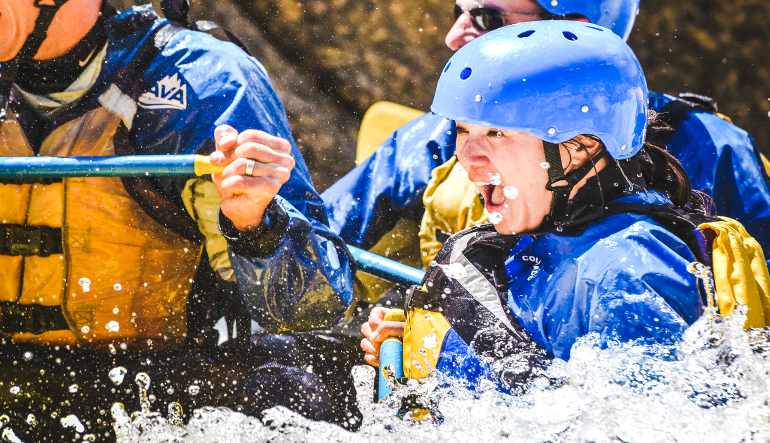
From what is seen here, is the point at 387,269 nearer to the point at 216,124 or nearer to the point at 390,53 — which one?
the point at 216,124

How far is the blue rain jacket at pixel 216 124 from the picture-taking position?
2331mm

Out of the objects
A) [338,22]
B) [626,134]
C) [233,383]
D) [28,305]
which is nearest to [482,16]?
[626,134]

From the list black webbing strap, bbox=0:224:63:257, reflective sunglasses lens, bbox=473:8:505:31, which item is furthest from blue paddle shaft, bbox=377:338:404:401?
reflective sunglasses lens, bbox=473:8:505:31

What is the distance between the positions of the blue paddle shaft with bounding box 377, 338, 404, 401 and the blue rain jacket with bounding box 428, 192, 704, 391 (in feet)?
0.46

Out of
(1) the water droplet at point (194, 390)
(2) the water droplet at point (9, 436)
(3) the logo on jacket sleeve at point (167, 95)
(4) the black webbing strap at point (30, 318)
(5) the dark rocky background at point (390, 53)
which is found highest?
(3) the logo on jacket sleeve at point (167, 95)

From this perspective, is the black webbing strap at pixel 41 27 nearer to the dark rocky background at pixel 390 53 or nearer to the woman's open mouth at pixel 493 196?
the woman's open mouth at pixel 493 196

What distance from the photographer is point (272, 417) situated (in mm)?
2246

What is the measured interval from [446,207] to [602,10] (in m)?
0.66

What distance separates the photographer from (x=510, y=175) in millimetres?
1983

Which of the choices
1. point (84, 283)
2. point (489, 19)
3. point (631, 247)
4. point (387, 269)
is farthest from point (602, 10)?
point (84, 283)

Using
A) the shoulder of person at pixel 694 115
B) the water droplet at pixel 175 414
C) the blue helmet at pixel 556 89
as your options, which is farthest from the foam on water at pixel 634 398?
the shoulder of person at pixel 694 115

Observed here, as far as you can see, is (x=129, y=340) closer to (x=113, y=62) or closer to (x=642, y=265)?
(x=113, y=62)

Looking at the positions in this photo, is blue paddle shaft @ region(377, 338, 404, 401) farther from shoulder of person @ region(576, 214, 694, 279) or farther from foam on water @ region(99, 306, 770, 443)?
shoulder of person @ region(576, 214, 694, 279)

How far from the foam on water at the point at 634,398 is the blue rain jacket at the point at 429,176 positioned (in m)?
1.01
